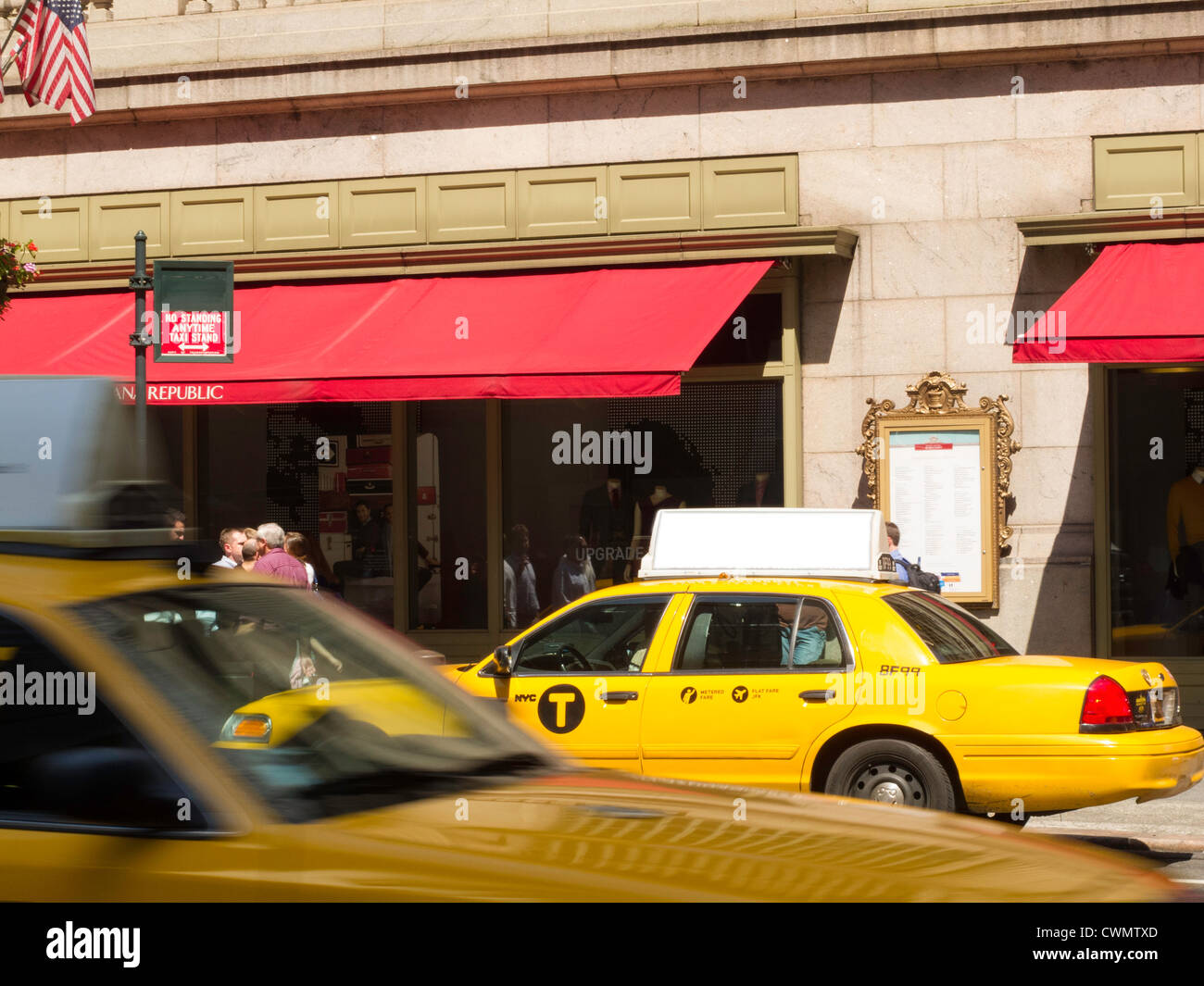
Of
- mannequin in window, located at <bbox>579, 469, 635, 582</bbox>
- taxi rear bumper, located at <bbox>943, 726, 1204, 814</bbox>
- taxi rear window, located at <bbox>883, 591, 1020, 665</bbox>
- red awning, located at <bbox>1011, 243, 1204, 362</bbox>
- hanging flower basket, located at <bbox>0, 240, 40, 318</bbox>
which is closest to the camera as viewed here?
taxi rear bumper, located at <bbox>943, 726, 1204, 814</bbox>

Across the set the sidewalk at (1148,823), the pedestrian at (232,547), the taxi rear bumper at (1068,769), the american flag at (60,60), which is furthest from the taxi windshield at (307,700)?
the american flag at (60,60)

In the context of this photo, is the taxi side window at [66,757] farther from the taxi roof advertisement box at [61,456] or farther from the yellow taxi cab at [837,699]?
the yellow taxi cab at [837,699]

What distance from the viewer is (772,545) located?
418 inches

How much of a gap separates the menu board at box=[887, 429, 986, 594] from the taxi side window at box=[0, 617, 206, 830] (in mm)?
11493

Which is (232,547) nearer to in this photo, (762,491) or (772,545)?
(772,545)

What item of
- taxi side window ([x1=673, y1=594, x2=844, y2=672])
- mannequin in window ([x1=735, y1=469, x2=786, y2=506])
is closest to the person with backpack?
mannequin in window ([x1=735, y1=469, x2=786, y2=506])

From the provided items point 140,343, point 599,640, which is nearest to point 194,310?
point 140,343

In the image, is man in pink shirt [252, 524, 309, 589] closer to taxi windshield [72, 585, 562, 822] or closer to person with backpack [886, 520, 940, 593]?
person with backpack [886, 520, 940, 593]

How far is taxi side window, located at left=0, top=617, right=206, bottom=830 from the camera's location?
3.22 meters

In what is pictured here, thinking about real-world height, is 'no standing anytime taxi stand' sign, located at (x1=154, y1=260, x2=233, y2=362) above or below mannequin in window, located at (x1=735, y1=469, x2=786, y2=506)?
above

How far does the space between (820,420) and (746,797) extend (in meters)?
11.2

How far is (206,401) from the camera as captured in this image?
14.5 meters
